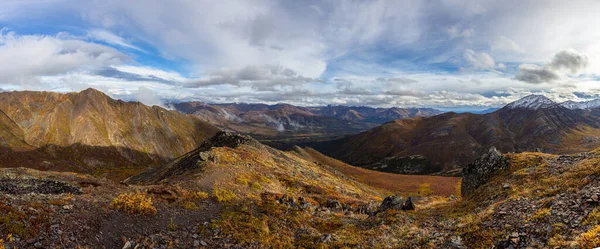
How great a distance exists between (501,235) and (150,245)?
1972 centimetres

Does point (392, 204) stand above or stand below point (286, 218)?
below

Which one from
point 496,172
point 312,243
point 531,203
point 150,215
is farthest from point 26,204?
point 496,172

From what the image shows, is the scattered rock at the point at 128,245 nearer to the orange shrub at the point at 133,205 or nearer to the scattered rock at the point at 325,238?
the orange shrub at the point at 133,205

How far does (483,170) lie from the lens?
35.3 metres

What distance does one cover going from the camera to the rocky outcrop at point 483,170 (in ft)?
109

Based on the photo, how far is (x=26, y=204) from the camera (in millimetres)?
15406

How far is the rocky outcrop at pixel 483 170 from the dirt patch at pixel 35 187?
4220 cm

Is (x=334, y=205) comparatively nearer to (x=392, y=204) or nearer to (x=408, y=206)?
(x=392, y=204)

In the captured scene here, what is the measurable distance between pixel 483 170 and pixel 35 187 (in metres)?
47.3

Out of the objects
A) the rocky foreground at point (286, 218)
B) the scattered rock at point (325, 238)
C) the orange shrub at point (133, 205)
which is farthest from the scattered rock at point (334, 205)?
the orange shrub at point (133, 205)

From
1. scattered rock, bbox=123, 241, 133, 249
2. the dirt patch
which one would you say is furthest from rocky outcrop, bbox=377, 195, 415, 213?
the dirt patch

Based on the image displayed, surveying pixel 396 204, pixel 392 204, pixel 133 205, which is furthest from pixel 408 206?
pixel 133 205

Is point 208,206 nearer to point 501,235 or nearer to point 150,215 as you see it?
point 150,215

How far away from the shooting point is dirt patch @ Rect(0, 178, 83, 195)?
21.6 meters
